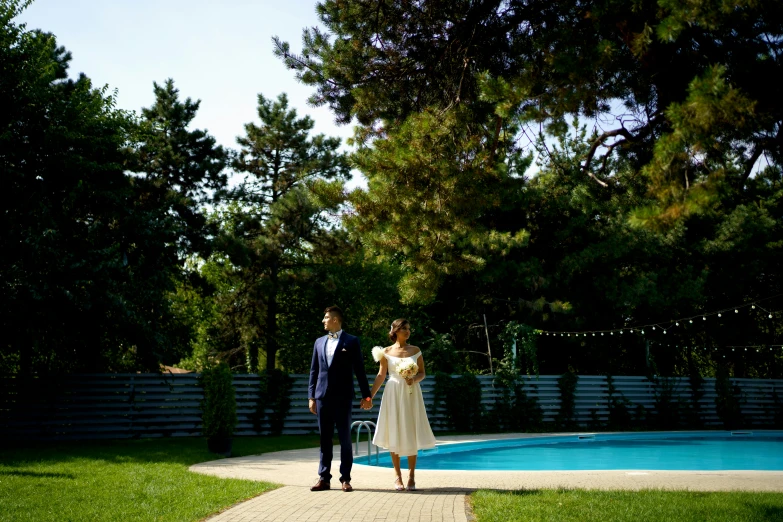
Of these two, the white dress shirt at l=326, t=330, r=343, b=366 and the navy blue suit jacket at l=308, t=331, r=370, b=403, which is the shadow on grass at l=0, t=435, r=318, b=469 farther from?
the white dress shirt at l=326, t=330, r=343, b=366

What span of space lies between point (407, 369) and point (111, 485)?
3.43 m

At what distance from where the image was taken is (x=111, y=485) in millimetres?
7594

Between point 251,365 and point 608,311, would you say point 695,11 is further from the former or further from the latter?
point 251,365

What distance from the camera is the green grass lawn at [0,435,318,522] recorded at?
5.86 meters

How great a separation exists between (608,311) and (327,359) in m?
19.8

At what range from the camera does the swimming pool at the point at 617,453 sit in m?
13.0

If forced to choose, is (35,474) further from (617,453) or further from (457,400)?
(457,400)

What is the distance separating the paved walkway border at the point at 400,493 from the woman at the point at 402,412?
1.43 feet

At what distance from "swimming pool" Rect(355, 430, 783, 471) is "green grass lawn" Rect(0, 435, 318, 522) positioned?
3.43 m

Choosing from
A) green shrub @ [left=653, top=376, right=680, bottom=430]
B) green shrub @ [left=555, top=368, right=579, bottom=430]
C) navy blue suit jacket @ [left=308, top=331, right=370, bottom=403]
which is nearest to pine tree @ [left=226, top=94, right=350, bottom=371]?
green shrub @ [left=555, top=368, right=579, bottom=430]

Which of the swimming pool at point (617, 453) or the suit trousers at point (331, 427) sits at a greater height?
the suit trousers at point (331, 427)

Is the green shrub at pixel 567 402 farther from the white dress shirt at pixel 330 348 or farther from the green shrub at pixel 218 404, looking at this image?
the white dress shirt at pixel 330 348

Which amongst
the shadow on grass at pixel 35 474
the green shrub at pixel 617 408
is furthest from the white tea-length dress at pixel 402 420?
the green shrub at pixel 617 408

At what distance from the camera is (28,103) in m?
14.9
